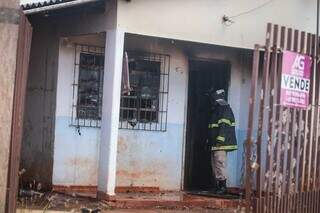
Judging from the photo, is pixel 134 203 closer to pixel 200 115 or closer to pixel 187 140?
pixel 187 140

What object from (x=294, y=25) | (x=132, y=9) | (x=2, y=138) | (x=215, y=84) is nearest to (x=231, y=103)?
(x=215, y=84)

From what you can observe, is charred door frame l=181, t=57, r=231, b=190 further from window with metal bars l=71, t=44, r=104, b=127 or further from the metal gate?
the metal gate

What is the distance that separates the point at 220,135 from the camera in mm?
10234

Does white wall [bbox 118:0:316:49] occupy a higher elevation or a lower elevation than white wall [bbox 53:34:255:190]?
higher

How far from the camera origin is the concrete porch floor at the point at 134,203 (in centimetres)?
846

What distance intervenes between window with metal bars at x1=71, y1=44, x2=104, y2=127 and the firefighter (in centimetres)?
193

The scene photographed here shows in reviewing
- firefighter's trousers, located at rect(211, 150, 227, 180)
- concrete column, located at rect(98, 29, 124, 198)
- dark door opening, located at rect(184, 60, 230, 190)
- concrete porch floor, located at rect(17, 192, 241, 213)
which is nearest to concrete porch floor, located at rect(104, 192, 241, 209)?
concrete porch floor, located at rect(17, 192, 241, 213)

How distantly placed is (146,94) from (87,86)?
1021mm

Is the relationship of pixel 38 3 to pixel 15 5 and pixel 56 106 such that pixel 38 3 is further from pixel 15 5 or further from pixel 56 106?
pixel 15 5

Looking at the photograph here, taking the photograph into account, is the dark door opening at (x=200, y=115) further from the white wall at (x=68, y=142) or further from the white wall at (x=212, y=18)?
the white wall at (x=68, y=142)

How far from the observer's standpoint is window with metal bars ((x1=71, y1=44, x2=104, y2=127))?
10.1 metres

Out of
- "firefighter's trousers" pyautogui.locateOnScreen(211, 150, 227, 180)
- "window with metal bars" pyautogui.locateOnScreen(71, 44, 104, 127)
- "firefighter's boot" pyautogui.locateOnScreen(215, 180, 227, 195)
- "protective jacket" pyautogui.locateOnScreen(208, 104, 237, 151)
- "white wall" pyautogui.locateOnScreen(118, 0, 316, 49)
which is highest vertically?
"white wall" pyautogui.locateOnScreen(118, 0, 316, 49)

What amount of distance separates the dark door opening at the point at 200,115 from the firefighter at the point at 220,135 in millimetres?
676

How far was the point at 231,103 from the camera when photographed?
11.1 m
